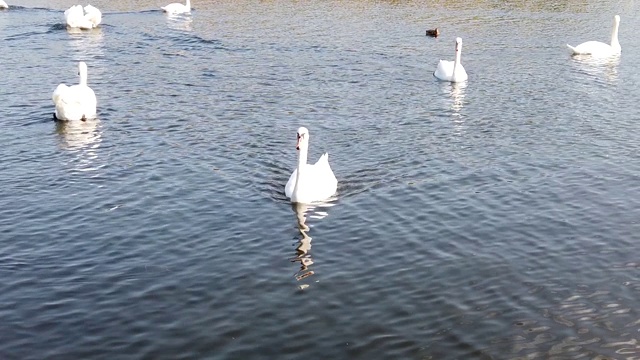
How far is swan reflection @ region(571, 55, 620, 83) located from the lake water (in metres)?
0.19

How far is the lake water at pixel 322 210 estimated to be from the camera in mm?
13602

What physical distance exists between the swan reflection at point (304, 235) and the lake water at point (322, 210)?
50 millimetres

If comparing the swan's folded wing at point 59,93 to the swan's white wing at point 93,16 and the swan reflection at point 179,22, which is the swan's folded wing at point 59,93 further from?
the swan reflection at point 179,22

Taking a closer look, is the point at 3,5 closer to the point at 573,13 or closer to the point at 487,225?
the point at 573,13

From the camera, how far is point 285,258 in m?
16.3

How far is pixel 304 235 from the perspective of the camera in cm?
1736

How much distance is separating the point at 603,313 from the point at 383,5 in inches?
1506

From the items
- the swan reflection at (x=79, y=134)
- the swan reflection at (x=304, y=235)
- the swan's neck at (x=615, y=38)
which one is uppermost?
the swan's neck at (x=615, y=38)

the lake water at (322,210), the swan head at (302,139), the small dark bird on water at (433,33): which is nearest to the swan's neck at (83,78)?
the lake water at (322,210)

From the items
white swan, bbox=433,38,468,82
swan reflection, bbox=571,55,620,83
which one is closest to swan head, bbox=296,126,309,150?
white swan, bbox=433,38,468,82

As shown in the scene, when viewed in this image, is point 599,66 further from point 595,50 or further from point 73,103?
point 73,103

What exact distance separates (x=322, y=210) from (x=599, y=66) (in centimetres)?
1984

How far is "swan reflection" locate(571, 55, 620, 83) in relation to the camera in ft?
109

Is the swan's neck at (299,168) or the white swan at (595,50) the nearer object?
the swan's neck at (299,168)
